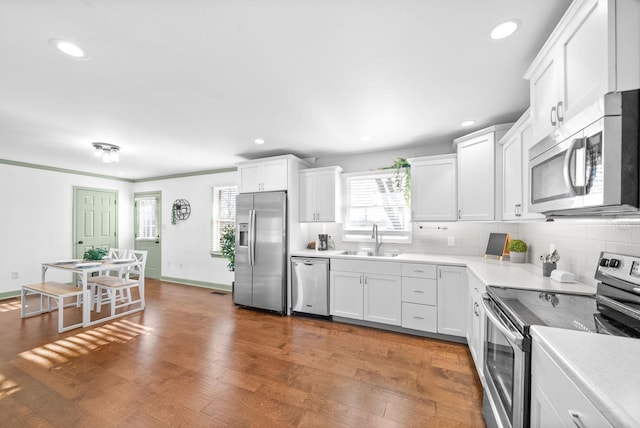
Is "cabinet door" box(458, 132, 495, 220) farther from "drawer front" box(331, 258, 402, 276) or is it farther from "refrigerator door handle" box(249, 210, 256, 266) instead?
"refrigerator door handle" box(249, 210, 256, 266)

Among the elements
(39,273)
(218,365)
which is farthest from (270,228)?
(39,273)

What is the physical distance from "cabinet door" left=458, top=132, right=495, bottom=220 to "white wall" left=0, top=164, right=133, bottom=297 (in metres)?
7.19

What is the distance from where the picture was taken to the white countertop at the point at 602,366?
0.63 meters

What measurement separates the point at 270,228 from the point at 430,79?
109 inches

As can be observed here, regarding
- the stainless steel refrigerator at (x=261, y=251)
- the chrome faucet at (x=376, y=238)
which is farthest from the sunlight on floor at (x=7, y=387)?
the chrome faucet at (x=376, y=238)

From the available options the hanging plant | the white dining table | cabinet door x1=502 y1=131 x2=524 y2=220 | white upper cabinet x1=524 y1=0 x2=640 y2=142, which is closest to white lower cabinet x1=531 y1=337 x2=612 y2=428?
white upper cabinet x1=524 y1=0 x2=640 y2=142

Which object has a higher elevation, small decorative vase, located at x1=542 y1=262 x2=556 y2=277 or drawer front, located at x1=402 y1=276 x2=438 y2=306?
small decorative vase, located at x1=542 y1=262 x2=556 y2=277

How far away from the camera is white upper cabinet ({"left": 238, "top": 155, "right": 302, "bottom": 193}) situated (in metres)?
3.93

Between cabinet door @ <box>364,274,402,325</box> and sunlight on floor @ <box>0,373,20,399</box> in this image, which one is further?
cabinet door @ <box>364,274,402,325</box>

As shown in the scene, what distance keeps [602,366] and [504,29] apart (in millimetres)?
1688

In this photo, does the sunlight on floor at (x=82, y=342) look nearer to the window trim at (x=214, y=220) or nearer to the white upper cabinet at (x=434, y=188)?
the window trim at (x=214, y=220)

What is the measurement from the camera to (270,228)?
3.93 meters

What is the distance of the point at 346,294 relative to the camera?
137 inches

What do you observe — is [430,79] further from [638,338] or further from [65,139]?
[65,139]
